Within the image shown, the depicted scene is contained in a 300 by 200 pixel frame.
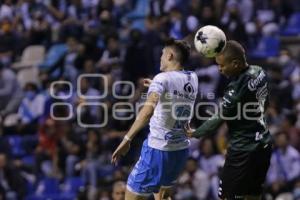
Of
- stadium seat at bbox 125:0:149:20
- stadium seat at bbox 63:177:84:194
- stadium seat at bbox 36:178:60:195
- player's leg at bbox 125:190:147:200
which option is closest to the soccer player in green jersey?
player's leg at bbox 125:190:147:200

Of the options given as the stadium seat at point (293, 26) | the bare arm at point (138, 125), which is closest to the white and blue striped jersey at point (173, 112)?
the bare arm at point (138, 125)

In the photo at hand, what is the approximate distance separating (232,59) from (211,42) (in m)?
0.32

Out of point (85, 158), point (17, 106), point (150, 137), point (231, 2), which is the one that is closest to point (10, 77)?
point (17, 106)

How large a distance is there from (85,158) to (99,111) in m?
1.04

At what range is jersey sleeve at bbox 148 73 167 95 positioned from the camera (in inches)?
431

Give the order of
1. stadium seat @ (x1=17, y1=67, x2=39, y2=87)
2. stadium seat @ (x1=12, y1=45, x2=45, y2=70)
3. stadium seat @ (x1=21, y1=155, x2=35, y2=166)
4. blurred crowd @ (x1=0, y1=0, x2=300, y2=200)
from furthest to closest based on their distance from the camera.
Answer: stadium seat @ (x1=12, y1=45, x2=45, y2=70)
stadium seat @ (x1=17, y1=67, x2=39, y2=87)
stadium seat @ (x1=21, y1=155, x2=35, y2=166)
blurred crowd @ (x1=0, y1=0, x2=300, y2=200)

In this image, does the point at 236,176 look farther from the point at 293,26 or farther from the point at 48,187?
the point at 293,26

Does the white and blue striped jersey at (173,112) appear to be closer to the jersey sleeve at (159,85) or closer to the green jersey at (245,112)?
the jersey sleeve at (159,85)

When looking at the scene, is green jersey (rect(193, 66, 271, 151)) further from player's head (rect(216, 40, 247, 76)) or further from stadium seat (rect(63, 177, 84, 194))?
stadium seat (rect(63, 177, 84, 194))

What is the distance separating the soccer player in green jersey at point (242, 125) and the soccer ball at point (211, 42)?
86 mm

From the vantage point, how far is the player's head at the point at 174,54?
11.3 metres

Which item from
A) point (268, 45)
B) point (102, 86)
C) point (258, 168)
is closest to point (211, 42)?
point (258, 168)

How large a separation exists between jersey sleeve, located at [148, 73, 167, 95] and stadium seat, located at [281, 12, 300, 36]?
1142 centimetres

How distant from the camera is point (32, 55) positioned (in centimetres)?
2314
